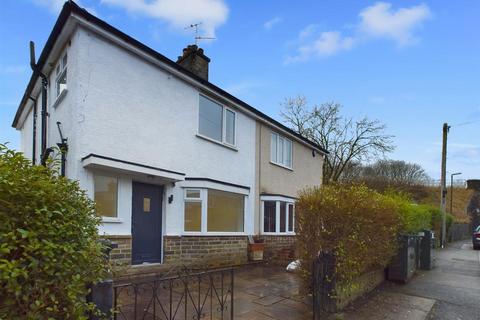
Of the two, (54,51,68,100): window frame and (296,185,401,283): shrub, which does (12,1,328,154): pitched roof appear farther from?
(296,185,401,283): shrub

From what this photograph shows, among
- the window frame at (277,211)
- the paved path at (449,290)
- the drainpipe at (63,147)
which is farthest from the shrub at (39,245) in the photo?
the window frame at (277,211)

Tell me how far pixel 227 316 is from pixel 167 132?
5.73 meters

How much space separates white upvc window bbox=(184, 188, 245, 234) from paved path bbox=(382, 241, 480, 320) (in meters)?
5.21

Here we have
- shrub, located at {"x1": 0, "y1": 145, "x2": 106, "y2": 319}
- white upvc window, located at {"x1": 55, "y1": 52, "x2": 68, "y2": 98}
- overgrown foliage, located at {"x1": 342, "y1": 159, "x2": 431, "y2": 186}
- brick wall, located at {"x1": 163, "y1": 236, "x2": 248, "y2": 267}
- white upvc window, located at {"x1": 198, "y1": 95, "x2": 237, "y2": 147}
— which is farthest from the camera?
overgrown foliage, located at {"x1": 342, "y1": 159, "x2": 431, "y2": 186}

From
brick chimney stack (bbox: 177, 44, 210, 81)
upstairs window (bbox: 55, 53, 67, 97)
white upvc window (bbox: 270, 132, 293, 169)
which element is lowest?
white upvc window (bbox: 270, 132, 293, 169)

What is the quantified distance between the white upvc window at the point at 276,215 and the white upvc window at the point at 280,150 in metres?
1.84

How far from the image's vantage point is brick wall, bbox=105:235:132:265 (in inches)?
316

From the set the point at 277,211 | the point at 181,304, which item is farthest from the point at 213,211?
the point at 181,304

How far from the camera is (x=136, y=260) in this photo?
8.74 meters

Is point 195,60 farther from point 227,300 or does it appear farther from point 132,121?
point 227,300

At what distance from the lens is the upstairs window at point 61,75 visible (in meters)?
8.91

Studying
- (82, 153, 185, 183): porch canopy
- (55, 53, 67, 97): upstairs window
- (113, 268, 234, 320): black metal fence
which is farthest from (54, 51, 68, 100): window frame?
(113, 268, 234, 320): black metal fence

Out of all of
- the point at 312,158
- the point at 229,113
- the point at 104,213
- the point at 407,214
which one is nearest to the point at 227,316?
the point at 104,213

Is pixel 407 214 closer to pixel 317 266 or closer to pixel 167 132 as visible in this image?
pixel 317 266
